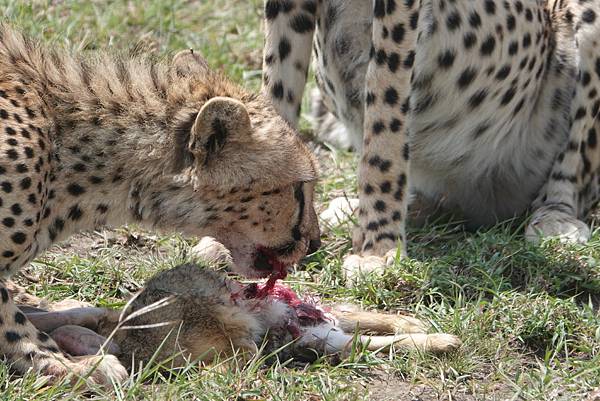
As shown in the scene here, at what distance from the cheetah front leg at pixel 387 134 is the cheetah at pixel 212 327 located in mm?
774

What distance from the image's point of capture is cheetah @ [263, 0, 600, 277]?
197 inches

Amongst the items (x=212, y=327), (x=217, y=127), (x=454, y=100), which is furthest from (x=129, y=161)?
(x=454, y=100)

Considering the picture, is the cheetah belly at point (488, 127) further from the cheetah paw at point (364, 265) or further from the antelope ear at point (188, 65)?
the antelope ear at point (188, 65)

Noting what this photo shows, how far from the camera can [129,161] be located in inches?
156

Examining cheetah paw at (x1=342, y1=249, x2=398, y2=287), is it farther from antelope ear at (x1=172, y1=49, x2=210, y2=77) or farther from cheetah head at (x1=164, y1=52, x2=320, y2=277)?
antelope ear at (x1=172, y1=49, x2=210, y2=77)

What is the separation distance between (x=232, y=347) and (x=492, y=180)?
2.46 meters

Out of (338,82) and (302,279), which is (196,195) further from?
(338,82)

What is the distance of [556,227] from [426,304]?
3.76 ft

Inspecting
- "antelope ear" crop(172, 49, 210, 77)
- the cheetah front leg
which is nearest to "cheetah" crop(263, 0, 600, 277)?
the cheetah front leg

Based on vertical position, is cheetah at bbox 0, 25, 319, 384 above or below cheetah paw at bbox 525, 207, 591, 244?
above

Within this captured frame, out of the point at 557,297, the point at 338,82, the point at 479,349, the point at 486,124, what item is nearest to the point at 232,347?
the point at 479,349

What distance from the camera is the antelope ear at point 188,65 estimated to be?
4182 mm

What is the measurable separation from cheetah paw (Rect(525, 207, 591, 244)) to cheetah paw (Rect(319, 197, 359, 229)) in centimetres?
80

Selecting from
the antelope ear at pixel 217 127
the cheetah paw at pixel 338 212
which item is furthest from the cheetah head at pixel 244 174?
the cheetah paw at pixel 338 212
